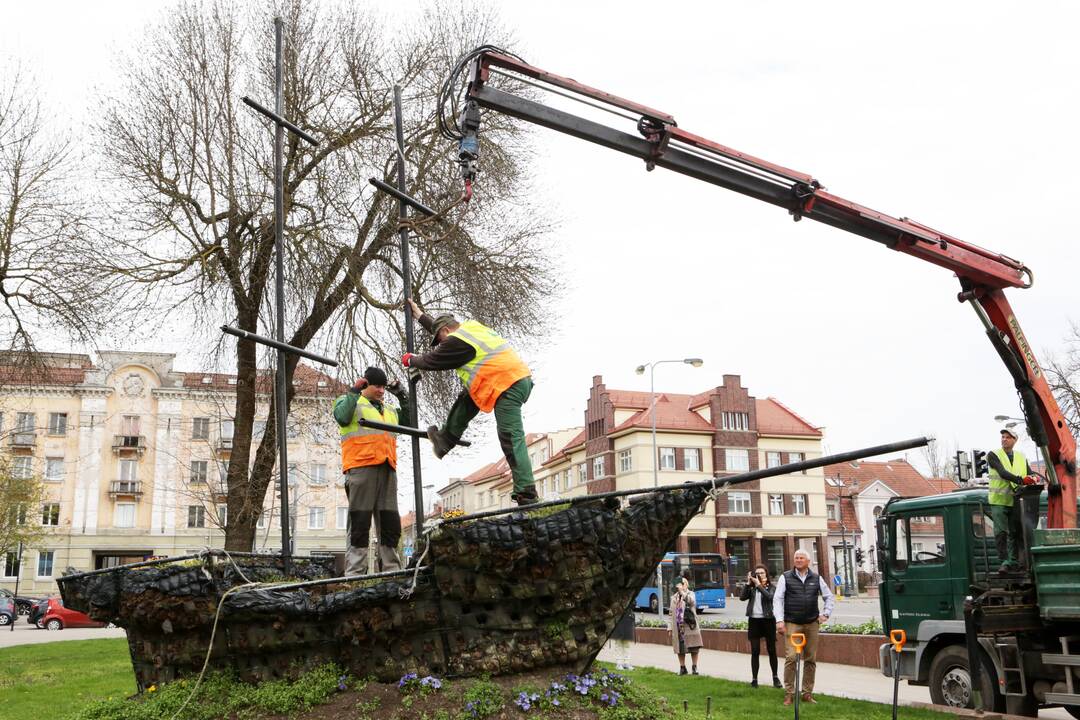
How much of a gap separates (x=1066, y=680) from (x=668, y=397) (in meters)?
51.2

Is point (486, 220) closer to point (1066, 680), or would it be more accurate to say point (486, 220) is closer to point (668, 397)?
point (1066, 680)

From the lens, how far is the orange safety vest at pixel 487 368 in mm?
6168

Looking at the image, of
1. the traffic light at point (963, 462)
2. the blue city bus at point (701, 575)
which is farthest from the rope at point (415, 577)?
the blue city bus at point (701, 575)

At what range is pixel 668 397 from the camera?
60.5m

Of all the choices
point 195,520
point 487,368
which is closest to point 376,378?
point 487,368

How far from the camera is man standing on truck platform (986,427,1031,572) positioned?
10.1m

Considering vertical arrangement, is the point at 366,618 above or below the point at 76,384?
below

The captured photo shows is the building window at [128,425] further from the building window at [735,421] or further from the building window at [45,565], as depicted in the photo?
the building window at [735,421]

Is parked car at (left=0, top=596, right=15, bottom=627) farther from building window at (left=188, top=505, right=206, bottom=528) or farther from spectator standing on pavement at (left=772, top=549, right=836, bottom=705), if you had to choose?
spectator standing on pavement at (left=772, top=549, right=836, bottom=705)

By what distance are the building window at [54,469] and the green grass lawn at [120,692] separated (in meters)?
37.6

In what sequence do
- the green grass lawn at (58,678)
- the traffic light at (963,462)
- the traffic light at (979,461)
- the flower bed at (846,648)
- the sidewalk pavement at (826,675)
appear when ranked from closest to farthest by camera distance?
the green grass lawn at (58,678), the sidewalk pavement at (826,675), the traffic light at (979,461), the traffic light at (963,462), the flower bed at (846,648)

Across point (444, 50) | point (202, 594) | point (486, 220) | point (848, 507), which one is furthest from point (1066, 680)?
point (848, 507)

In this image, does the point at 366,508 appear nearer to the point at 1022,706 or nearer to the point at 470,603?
the point at 470,603

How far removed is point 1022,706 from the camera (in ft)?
32.3
